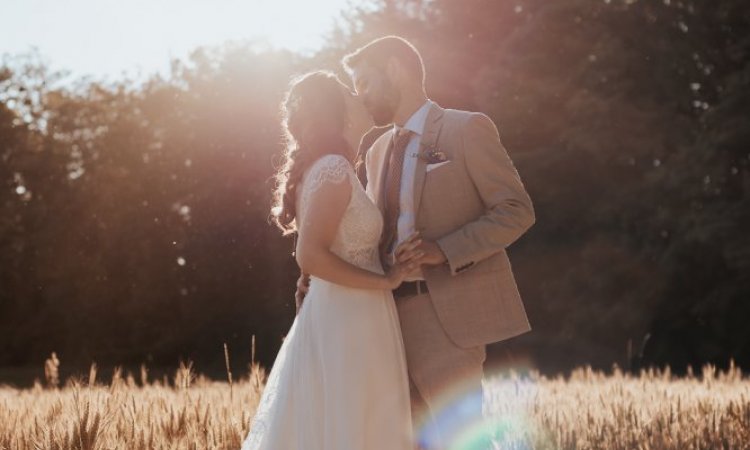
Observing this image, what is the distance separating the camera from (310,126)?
162 inches

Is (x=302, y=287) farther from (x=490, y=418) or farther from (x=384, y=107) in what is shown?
(x=490, y=418)

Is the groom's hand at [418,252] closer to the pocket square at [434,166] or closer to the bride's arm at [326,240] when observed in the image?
the bride's arm at [326,240]

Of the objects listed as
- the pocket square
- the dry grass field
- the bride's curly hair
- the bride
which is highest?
the bride's curly hair

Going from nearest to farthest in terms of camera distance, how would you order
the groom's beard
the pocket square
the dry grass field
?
the pocket square < the groom's beard < the dry grass field

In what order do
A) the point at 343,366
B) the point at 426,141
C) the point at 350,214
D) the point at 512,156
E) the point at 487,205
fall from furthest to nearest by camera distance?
the point at 512,156 → the point at 426,141 → the point at 487,205 → the point at 350,214 → the point at 343,366

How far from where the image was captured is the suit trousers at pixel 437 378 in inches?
161

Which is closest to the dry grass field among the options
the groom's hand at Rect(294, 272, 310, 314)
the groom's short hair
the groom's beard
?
the groom's hand at Rect(294, 272, 310, 314)

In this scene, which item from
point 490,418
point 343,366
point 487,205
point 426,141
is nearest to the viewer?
point 343,366

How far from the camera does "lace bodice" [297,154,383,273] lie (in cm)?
398

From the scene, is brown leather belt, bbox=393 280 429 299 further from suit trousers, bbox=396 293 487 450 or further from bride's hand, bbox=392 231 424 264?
bride's hand, bbox=392 231 424 264

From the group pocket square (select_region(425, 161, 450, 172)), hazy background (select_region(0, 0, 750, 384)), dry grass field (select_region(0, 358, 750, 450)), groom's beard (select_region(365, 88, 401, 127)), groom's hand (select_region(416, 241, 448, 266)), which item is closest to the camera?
groom's hand (select_region(416, 241, 448, 266))

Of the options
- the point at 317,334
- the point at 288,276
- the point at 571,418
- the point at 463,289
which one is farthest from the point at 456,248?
the point at 288,276

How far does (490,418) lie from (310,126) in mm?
2275

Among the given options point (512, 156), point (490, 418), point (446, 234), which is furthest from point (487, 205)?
point (512, 156)
